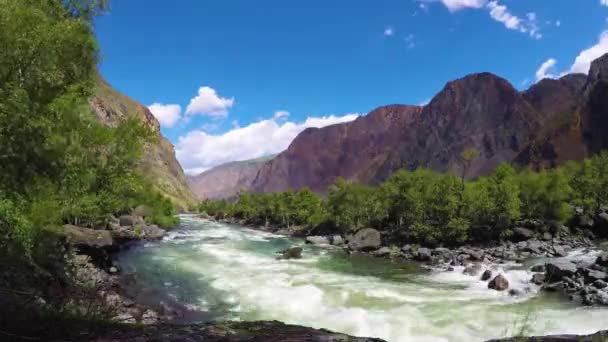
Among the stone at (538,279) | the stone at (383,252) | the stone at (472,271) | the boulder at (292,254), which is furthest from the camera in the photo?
the stone at (383,252)

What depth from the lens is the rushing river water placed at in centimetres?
2150

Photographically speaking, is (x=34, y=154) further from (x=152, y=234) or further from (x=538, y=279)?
(x=152, y=234)

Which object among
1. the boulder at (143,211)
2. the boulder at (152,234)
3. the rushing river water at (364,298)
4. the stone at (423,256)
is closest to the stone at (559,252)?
the rushing river water at (364,298)

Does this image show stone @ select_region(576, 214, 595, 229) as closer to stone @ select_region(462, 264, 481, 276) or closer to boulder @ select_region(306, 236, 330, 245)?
boulder @ select_region(306, 236, 330, 245)

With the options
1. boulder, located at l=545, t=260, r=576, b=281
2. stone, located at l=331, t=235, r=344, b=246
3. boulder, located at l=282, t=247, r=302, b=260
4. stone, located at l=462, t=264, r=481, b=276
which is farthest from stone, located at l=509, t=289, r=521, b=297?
stone, located at l=331, t=235, r=344, b=246

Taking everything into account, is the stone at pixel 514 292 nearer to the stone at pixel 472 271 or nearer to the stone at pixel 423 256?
the stone at pixel 472 271

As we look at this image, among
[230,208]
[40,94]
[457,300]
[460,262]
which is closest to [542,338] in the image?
[40,94]

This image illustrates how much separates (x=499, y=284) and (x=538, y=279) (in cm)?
379

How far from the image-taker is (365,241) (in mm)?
59906

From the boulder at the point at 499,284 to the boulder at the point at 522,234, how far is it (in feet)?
117

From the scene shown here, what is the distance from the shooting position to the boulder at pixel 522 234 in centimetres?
6225

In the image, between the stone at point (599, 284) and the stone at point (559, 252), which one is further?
the stone at point (559, 252)

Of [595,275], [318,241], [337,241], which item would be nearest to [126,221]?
[318,241]

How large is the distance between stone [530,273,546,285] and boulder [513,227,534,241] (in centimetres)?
3210
